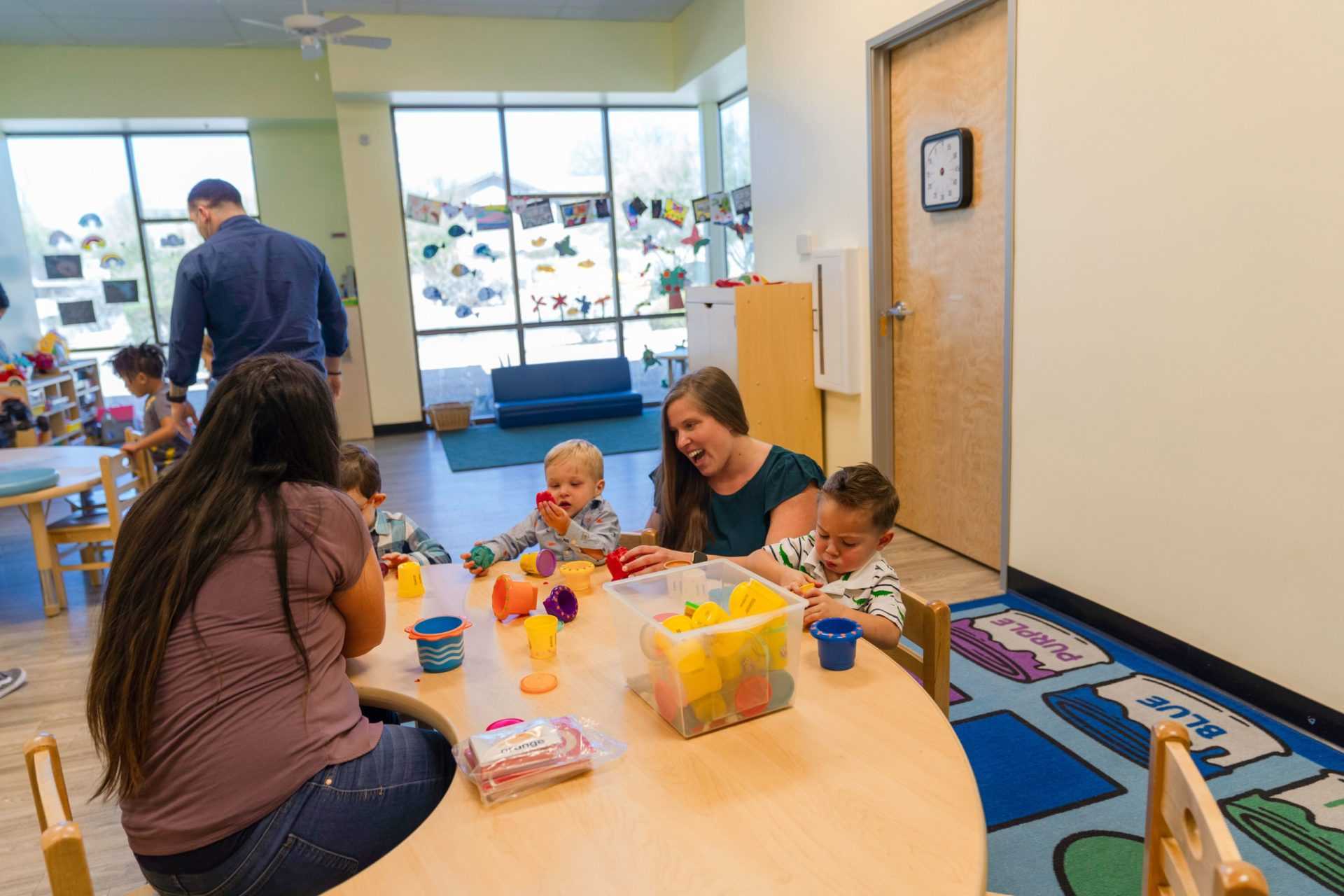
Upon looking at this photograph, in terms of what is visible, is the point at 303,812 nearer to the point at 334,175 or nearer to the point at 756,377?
the point at 756,377

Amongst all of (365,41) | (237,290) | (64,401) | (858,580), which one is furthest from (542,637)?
(64,401)

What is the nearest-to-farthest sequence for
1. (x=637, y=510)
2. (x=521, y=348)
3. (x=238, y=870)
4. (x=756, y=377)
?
(x=238, y=870) < (x=756, y=377) < (x=637, y=510) < (x=521, y=348)

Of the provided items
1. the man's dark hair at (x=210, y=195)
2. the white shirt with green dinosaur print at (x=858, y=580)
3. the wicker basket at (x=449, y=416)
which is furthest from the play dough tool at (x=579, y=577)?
the wicker basket at (x=449, y=416)

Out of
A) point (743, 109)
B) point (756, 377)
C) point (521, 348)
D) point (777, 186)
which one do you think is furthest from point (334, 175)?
point (756, 377)

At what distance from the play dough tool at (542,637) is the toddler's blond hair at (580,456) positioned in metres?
0.74

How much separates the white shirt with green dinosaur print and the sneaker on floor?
2.74 meters

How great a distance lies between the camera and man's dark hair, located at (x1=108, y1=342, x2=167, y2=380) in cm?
448

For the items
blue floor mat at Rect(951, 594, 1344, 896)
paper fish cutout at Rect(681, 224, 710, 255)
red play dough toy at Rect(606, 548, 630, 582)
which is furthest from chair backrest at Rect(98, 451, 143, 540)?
paper fish cutout at Rect(681, 224, 710, 255)

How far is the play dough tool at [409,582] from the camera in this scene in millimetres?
1861

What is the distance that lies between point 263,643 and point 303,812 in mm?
→ 229

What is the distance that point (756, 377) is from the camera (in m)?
4.60

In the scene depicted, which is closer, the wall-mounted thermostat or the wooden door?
the wooden door

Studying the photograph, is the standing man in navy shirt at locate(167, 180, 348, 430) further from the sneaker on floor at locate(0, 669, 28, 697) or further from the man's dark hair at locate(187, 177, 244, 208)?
the sneaker on floor at locate(0, 669, 28, 697)

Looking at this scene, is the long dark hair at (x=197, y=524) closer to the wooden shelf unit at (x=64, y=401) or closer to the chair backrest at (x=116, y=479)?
the chair backrest at (x=116, y=479)
